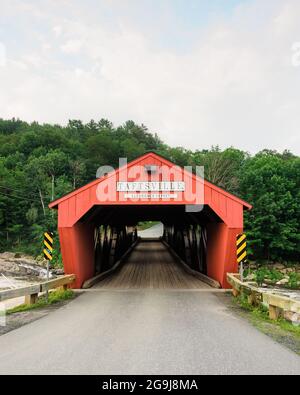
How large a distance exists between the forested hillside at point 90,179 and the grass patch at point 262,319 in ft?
71.1

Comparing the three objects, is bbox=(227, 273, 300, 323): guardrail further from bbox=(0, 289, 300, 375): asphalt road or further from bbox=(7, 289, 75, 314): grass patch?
bbox=(7, 289, 75, 314): grass patch

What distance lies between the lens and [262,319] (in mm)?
8062

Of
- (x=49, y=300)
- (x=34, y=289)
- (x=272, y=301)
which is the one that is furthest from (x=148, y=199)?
(x=272, y=301)

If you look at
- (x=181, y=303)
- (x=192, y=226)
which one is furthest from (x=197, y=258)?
(x=181, y=303)

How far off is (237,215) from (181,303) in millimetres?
4281

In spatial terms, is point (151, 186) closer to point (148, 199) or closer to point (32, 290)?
point (148, 199)

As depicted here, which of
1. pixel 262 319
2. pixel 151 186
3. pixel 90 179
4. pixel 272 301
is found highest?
pixel 90 179

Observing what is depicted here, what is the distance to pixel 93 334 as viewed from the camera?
6.37m

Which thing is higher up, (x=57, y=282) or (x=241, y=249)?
(x=241, y=249)

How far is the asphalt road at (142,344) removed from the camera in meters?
4.50

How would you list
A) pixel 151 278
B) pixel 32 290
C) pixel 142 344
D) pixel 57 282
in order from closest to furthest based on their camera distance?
pixel 142 344 → pixel 32 290 → pixel 57 282 → pixel 151 278

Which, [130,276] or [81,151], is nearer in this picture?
[130,276]

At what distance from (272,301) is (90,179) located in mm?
63222
